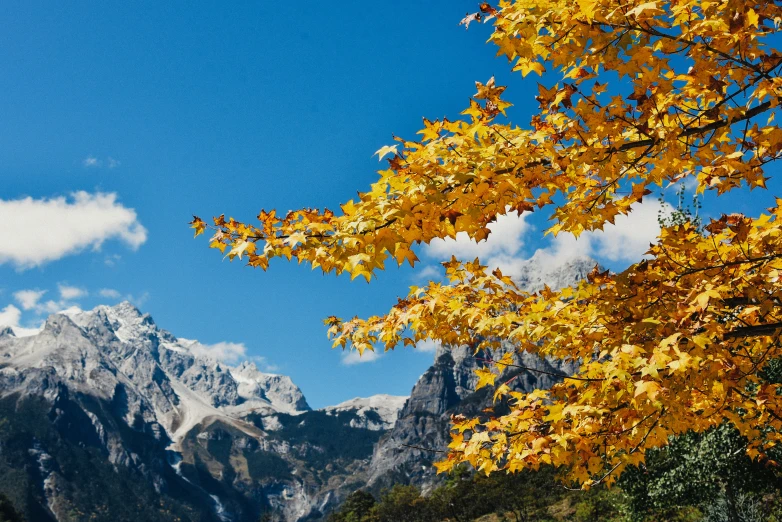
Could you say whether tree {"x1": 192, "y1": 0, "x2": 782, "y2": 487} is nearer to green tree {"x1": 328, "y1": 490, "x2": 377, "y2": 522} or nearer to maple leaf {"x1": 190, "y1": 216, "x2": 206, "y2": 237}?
maple leaf {"x1": 190, "y1": 216, "x2": 206, "y2": 237}

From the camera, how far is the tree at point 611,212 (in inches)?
125

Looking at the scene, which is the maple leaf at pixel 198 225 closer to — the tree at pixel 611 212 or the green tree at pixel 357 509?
the tree at pixel 611 212

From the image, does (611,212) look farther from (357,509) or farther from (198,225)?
(357,509)

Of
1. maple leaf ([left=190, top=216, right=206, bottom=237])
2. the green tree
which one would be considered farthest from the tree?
the green tree

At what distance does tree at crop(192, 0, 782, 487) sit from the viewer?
3168mm

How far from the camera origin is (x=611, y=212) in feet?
14.0

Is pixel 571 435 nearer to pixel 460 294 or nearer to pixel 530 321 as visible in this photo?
pixel 530 321

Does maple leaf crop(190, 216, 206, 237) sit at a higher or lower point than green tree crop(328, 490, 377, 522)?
higher

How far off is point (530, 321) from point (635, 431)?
120 cm

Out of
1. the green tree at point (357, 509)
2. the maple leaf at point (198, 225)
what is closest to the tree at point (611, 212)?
the maple leaf at point (198, 225)

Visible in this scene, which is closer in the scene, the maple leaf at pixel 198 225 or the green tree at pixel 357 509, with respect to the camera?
the maple leaf at pixel 198 225

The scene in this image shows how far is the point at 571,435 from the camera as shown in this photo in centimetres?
413

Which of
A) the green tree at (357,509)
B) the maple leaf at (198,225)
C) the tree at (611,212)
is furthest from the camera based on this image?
the green tree at (357,509)

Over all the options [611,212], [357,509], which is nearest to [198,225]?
[611,212]
